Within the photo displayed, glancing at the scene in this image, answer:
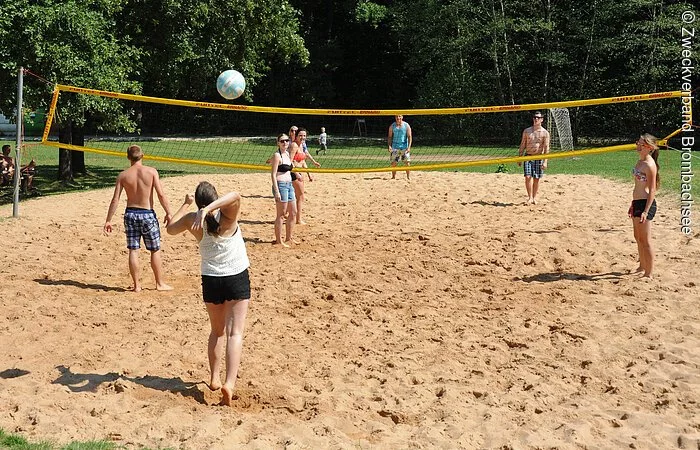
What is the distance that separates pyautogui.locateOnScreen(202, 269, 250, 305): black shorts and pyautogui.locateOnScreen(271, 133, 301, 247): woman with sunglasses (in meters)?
4.91

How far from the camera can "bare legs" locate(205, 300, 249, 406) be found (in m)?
5.88

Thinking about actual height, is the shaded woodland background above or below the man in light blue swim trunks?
above

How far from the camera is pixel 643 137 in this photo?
29.4ft

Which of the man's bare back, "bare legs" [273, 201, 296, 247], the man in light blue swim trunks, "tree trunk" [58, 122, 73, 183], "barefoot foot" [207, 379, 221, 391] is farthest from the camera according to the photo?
"tree trunk" [58, 122, 73, 183]

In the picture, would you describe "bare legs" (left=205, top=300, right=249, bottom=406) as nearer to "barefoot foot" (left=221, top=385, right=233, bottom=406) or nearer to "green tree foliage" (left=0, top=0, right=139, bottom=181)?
"barefoot foot" (left=221, top=385, right=233, bottom=406)

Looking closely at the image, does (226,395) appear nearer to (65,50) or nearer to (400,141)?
(400,141)

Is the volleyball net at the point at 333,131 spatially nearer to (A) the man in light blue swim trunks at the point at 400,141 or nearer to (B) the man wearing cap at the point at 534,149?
(A) the man in light blue swim trunks at the point at 400,141

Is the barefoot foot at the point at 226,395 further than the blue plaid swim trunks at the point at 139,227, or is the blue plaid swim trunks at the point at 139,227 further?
the blue plaid swim trunks at the point at 139,227

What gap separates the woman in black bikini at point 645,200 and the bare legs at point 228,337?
4948 mm

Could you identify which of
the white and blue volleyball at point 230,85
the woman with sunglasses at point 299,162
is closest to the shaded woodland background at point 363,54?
the woman with sunglasses at point 299,162

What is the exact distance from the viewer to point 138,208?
880 centimetres

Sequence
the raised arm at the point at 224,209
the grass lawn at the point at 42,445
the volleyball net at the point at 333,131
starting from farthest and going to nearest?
1. the volleyball net at the point at 333,131
2. the raised arm at the point at 224,209
3. the grass lawn at the point at 42,445

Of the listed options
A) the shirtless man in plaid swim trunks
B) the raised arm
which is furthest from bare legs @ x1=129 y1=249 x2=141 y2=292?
the raised arm

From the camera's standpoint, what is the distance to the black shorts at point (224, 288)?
588 centimetres
